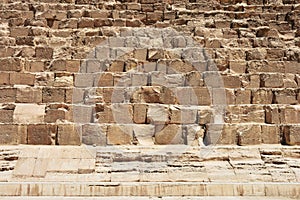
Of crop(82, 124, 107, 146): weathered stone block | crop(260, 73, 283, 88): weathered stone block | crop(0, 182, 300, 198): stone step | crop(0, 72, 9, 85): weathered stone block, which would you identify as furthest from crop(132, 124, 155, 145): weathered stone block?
crop(0, 72, 9, 85): weathered stone block

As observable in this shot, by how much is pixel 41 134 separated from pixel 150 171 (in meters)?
2.27

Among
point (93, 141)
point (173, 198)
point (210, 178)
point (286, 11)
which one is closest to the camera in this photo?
point (173, 198)

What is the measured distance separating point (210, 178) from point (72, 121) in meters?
3.01

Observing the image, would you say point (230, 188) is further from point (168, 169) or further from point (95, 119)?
point (95, 119)

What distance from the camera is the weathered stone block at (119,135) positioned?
A: 9633 millimetres

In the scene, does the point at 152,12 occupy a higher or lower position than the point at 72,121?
higher

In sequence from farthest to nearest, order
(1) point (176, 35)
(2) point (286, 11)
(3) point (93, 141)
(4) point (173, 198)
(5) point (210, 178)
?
1. (2) point (286, 11)
2. (1) point (176, 35)
3. (3) point (93, 141)
4. (5) point (210, 178)
5. (4) point (173, 198)

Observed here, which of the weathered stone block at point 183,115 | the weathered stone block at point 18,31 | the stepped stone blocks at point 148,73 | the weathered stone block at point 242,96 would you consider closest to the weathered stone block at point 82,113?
the stepped stone blocks at point 148,73

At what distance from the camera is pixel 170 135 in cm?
980

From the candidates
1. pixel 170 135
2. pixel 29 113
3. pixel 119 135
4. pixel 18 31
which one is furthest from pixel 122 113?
pixel 18 31

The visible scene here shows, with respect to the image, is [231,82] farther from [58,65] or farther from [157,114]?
[58,65]

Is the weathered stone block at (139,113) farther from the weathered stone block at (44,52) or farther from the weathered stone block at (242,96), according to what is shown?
the weathered stone block at (44,52)

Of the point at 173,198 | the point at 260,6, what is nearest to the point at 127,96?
the point at 173,198

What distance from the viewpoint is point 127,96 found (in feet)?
34.7
